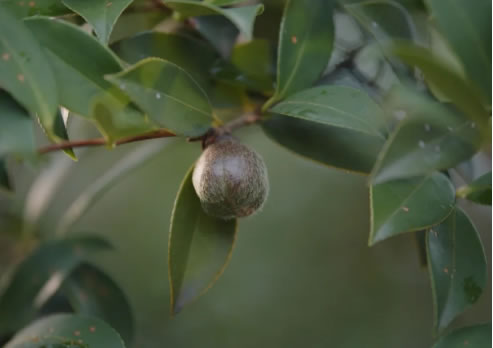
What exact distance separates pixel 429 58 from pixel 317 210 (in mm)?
674

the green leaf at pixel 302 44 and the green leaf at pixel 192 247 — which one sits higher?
the green leaf at pixel 302 44

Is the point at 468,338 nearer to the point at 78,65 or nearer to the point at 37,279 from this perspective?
the point at 78,65

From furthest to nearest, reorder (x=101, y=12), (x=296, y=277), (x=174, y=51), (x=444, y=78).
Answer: (x=296, y=277) < (x=174, y=51) < (x=101, y=12) < (x=444, y=78)

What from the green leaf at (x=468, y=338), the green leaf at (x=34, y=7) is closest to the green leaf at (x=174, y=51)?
the green leaf at (x=34, y=7)

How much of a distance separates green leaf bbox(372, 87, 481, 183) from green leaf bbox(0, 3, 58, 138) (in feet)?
0.85

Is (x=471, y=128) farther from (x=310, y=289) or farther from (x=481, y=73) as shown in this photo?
(x=310, y=289)

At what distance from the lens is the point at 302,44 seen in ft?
2.11

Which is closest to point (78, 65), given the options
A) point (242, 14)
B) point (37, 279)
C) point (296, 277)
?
point (242, 14)

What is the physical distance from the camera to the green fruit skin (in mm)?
570

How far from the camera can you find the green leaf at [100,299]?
0.85m

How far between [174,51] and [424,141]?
0.31 metres

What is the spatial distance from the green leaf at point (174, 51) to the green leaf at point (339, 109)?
0.15 m

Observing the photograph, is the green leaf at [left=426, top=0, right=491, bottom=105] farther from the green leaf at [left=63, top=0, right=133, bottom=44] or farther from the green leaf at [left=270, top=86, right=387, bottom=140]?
the green leaf at [left=63, top=0, right=133, bottom=44]

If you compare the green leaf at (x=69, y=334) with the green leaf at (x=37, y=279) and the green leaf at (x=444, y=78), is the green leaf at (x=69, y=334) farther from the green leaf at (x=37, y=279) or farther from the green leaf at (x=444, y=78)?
the green leaf at (x=444, y=78)
